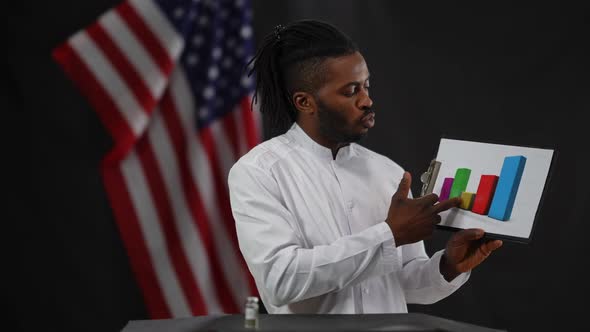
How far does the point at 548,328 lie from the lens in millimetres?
2795

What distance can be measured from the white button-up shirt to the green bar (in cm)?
18

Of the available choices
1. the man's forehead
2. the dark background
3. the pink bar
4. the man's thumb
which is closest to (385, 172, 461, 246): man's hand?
the man's thumb

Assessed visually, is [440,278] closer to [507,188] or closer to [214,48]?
[507,188]

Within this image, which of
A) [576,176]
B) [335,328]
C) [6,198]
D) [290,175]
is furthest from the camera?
[6,198]

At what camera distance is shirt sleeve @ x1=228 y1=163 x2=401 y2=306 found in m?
1.61

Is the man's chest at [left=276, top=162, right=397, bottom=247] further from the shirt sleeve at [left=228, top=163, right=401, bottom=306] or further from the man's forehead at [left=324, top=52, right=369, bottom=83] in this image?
the man's forehead at [left=324, top=52, right=369, bottom=83]

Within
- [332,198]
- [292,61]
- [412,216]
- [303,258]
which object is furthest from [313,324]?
[292,61]

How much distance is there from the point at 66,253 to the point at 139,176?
16.8 inches

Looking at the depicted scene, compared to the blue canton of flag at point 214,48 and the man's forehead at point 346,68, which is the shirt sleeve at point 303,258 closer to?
the man's forehead at point 346,68

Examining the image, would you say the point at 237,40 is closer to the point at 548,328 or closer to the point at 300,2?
the point at 300,2

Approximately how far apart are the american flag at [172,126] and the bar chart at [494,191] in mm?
1442

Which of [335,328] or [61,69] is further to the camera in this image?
[61,69]

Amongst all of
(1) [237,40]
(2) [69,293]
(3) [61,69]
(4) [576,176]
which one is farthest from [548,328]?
(3) [61,69]

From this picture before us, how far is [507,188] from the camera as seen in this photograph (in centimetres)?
171
